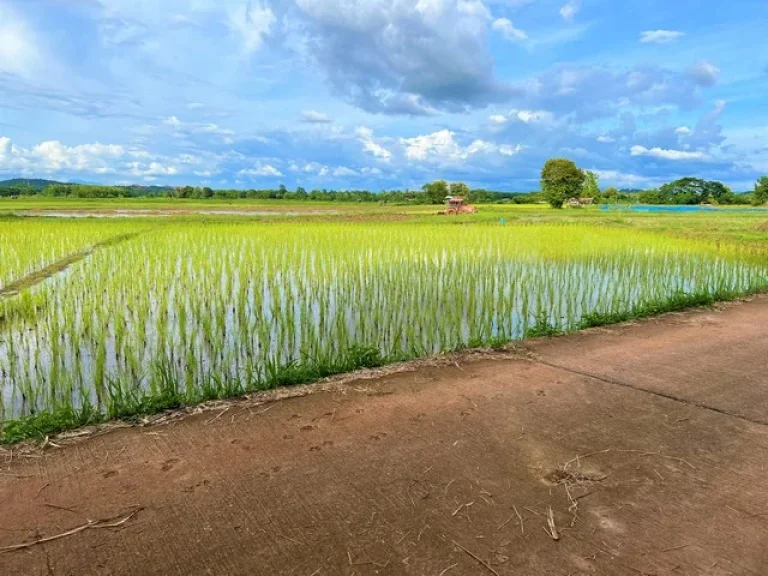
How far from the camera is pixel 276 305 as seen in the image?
6.28 meters

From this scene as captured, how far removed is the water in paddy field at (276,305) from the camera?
168 inches

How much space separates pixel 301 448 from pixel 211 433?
517mm

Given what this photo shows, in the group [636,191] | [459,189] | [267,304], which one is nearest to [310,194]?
[459,189]

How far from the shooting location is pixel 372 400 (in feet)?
10.5

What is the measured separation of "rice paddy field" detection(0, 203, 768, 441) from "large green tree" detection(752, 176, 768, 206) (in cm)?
5164

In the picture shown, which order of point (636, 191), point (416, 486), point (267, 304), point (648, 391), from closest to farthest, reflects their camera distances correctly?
point (416, 486) < point (648, 391) < point (267, 304) < point (636, 191)

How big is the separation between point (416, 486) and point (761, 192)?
66575 millimetres

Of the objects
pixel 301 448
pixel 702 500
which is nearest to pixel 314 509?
pixel 301 448

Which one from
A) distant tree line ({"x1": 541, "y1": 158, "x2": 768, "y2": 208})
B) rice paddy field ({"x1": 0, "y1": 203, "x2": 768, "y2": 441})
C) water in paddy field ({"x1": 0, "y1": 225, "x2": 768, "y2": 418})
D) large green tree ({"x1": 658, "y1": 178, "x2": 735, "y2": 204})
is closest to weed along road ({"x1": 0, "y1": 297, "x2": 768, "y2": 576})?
rice paddy field ({"x1": 0, "y1": 203, "x2": 768, "y2": 441})

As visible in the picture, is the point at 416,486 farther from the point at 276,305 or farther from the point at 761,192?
the point at 761,192

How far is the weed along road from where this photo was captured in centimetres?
182

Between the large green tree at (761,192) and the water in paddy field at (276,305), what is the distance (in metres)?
53.7

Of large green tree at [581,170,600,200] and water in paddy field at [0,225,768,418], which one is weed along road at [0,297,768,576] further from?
large green tree at [581,170,600,200]

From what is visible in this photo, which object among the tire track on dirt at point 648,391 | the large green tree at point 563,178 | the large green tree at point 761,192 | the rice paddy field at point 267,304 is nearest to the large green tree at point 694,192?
the large green tree at point 761,192
